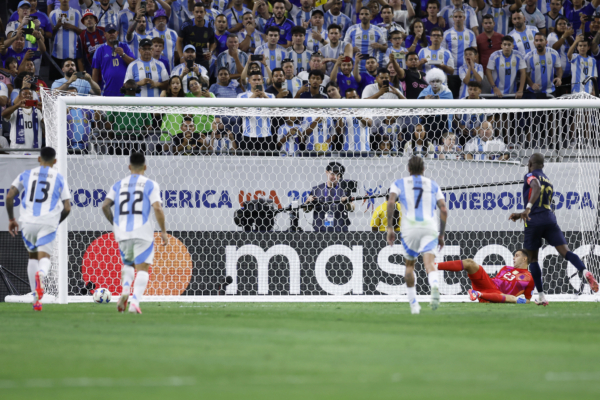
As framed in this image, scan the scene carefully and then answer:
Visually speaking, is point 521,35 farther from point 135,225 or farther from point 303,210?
point 135,225

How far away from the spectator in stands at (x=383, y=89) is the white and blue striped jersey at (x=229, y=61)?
2.97 meters

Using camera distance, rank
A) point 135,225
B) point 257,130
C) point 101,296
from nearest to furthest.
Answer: point 135,225 < point 101,296 < point 257,130

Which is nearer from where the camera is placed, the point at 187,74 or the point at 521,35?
the point at 187,74

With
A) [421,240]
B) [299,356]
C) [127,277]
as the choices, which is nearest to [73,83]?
[127,277]

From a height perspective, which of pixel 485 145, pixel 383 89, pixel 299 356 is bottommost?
pixel 299 356

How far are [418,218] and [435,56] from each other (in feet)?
27.0

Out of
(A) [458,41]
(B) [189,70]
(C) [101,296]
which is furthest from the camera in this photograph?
(A) [458,41]

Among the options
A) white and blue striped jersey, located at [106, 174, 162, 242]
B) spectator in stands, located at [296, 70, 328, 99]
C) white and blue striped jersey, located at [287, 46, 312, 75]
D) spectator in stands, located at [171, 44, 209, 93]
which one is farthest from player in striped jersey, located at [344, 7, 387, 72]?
white and blue striped jersey, located at [106, 174, 162, 242]

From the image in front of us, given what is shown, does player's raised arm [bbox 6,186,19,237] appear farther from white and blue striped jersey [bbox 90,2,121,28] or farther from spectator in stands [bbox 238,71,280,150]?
white and blue striped jersey [bbox 90,2,121,28]

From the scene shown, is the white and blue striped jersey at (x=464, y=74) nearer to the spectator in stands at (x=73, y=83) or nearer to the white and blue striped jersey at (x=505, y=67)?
the white and blue striped jersey at (x=505, y=67)

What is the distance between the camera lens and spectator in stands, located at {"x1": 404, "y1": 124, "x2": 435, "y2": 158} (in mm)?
13461

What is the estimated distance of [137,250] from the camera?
9.14 m

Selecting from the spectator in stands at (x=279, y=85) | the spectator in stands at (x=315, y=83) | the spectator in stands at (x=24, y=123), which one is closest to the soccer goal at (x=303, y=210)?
the spectator in stands at (x=315, y=83)

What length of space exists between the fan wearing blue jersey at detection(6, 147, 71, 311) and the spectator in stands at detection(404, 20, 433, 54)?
9.17m
